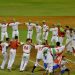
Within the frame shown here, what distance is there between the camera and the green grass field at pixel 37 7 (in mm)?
43969

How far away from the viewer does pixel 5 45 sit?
21641mm

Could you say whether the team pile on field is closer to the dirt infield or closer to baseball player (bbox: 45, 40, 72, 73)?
baseball player (bbox: 45, 40, 72, 73)

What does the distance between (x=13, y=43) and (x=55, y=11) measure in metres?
24.9

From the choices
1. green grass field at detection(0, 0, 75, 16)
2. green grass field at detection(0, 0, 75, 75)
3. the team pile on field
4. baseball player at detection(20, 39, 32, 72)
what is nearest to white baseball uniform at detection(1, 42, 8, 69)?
the team pile on field

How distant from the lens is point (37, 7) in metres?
48.1

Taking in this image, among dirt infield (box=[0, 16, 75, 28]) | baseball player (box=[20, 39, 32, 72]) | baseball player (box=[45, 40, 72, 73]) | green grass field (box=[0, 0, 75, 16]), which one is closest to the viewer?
baseball player (box=[45, 40, 72, 73])

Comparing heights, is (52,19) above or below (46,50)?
above

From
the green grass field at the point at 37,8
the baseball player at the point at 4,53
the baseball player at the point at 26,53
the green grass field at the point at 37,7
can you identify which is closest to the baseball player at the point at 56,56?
the baseball player at the point at 26,53

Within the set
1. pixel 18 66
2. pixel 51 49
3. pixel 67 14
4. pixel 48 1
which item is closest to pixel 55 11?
pixel 67 14

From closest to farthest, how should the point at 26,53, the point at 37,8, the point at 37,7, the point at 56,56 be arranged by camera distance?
the point at 56,56, the point at 26,53, the point at 37,8, the point at 37,7

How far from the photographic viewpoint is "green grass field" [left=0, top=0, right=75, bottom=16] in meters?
44.0

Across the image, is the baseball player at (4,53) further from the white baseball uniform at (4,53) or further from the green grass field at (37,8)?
the green grass field at (37,8)

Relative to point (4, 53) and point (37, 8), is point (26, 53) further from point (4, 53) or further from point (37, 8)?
point (37, 8)

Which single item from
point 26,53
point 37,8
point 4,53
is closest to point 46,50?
point 26,53
